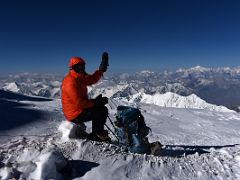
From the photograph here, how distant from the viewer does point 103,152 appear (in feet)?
25.9

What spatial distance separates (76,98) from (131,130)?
2.07 metres

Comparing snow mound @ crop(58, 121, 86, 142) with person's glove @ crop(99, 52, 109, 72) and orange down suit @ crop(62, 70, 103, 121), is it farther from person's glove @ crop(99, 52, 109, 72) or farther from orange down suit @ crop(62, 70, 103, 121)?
person's glove @ crop(99, 52, 109, 72)

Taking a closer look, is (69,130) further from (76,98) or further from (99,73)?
(99,73)

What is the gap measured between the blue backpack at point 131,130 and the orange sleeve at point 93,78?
1309mm

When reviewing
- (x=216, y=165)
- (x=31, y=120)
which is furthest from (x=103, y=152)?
(x=31, y=120)

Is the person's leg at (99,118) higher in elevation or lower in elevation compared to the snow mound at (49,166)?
higher

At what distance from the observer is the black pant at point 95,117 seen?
9047 millimetres

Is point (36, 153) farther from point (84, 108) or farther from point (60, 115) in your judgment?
point (60, 115)

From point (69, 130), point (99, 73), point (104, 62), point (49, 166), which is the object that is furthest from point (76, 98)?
point (49, 166)

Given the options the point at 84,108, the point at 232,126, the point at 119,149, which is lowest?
the point at 232,126

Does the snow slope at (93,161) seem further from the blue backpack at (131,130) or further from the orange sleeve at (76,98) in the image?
the orange sleeve at (76,98)

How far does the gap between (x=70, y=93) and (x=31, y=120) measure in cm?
741

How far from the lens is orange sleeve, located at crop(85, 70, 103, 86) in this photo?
8875mm

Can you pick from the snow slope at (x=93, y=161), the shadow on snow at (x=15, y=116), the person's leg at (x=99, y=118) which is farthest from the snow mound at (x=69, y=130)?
the shadow on snow at (x=15, y=116)
